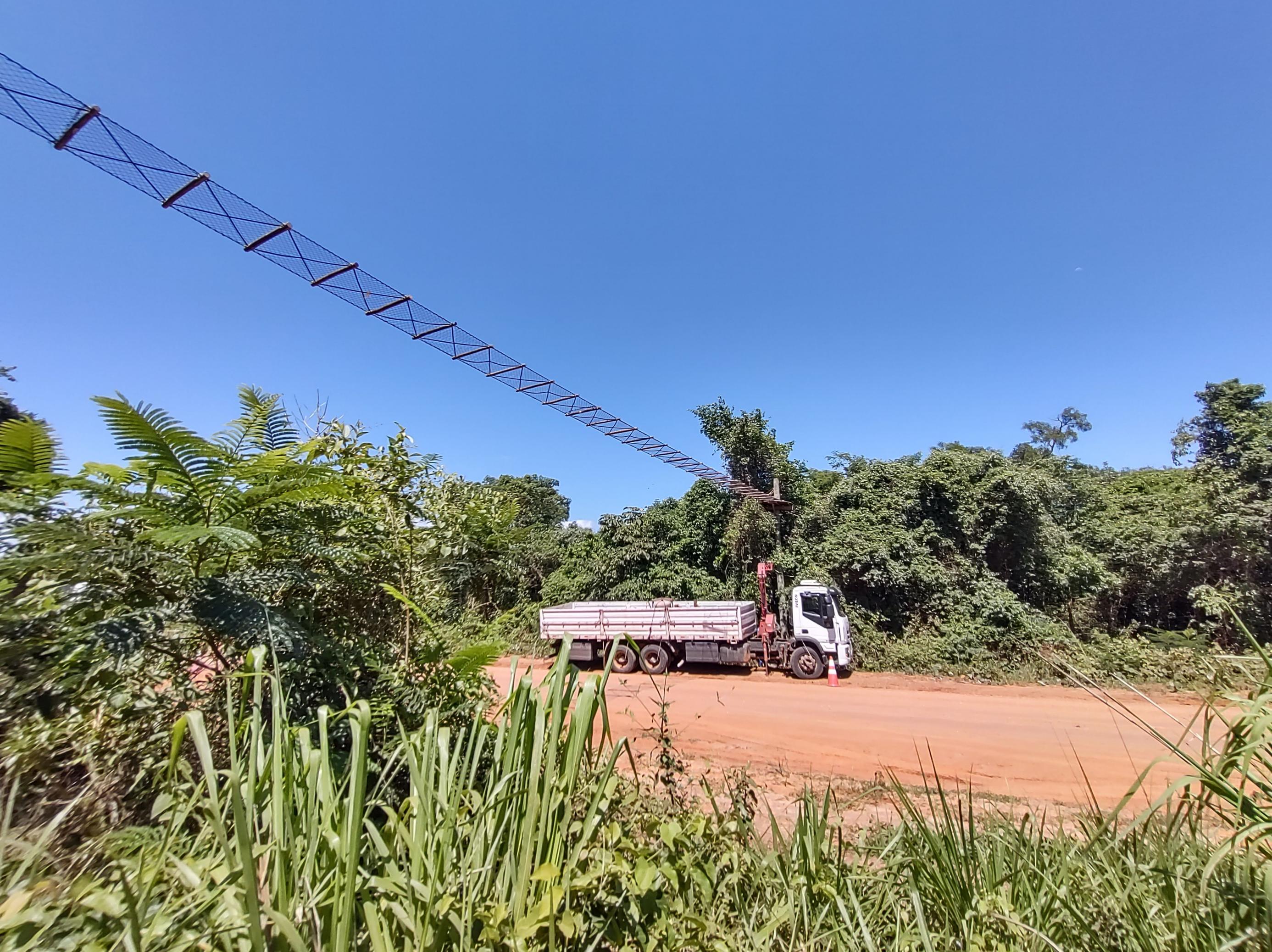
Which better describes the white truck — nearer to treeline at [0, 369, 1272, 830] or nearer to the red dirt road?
the red dirt road

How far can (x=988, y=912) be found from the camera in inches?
61.2

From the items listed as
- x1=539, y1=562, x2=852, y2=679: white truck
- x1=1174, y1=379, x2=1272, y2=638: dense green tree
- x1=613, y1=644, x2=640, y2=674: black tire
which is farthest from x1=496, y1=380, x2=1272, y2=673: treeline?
x1=613, y1=644, x2=640, y2=674: black tire

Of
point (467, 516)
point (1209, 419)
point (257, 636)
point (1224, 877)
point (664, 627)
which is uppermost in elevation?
point (1209, 419)

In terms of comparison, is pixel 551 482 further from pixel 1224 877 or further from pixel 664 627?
pixel 1224 877

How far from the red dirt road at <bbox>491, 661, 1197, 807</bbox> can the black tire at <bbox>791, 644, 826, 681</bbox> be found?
0.65ft

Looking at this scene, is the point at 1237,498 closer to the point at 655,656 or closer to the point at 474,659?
the point at 655,656

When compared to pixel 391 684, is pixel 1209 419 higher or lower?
higher

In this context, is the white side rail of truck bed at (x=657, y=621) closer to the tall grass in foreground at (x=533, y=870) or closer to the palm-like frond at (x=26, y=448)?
the tall grass in foreground at (x=533, y=870)

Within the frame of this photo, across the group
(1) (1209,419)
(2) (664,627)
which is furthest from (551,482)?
(1) (1209,419)

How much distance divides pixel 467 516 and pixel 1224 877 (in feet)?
10.3

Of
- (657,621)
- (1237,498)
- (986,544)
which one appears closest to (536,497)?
(657,621)

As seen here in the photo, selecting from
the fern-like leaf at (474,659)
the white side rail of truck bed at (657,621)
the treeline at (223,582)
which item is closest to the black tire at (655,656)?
the white side rail of truck bed at (657,621)

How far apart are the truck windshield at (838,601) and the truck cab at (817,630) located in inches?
0.9

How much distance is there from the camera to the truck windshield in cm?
1172
